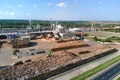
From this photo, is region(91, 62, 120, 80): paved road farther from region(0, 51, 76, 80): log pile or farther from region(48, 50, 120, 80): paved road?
region(0, 51, 76, 80): log pile

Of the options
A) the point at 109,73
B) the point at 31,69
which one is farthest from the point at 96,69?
the point at 31,69

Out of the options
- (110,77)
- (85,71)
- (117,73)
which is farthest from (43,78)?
(117,73)

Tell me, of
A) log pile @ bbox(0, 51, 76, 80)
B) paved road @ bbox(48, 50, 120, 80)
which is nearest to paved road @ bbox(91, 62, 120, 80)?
paved road @ bbox(48, 50, 120, 80)

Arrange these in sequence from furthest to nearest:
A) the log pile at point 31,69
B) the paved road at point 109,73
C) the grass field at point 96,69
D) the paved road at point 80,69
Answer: the paved road at point 80,69
the grass field at point 96,69
the paved road at point 109,73
the log pile at point 31,69

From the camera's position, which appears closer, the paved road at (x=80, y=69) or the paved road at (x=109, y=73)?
the paved road at (x=109, y=73)

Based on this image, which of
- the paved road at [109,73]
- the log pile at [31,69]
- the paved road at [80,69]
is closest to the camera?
the log pile at [31,69]

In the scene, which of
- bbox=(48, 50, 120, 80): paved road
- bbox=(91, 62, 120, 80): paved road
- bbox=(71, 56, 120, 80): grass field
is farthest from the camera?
bbox=(48, 50, 120, 80): paved road

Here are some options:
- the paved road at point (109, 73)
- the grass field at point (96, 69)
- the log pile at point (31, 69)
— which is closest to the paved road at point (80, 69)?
the grass field at point (96, 69)

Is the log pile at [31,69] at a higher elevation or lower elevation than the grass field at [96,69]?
higher

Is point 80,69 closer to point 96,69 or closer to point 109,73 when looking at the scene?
point 96,69

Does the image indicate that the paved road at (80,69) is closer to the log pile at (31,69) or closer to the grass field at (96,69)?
the grass field at (96,69)

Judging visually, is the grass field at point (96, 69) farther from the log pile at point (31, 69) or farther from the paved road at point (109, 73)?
the log pile at point (31, 69)

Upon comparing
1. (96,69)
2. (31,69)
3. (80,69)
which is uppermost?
(31,69)
